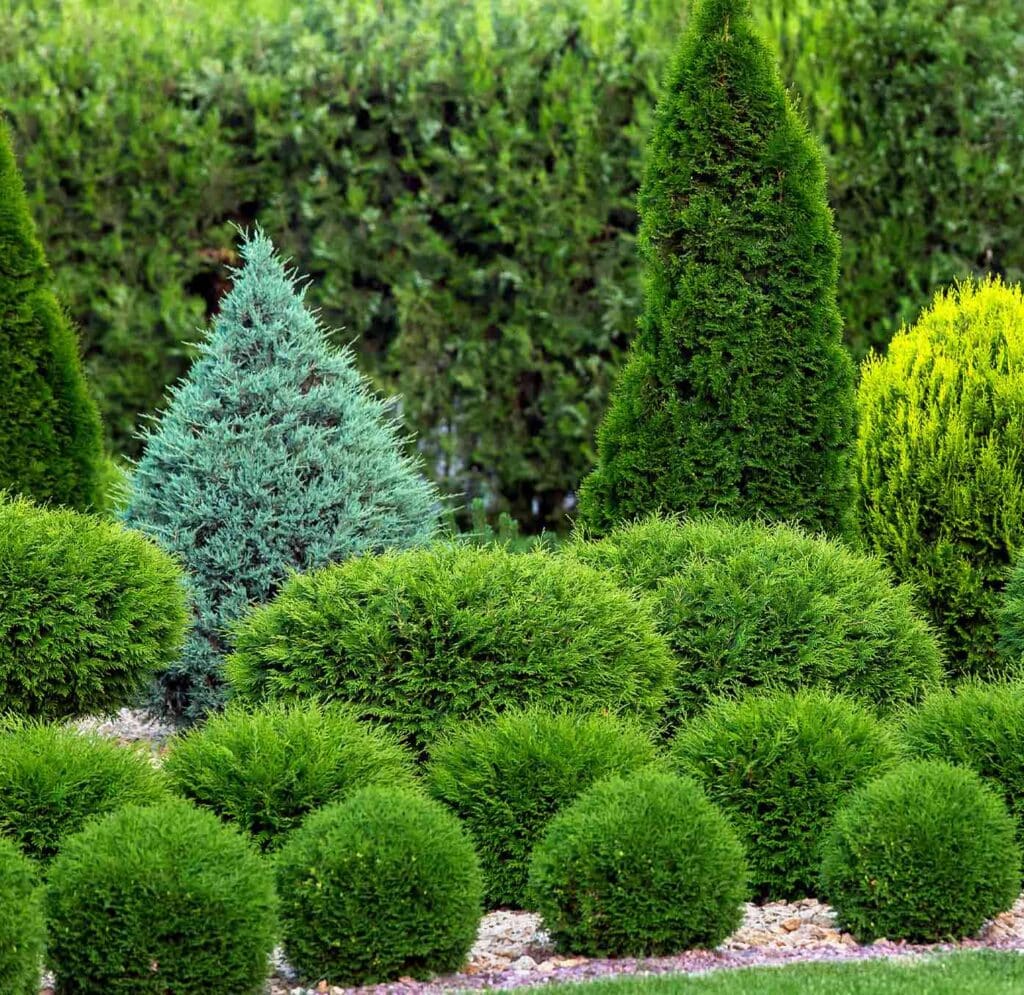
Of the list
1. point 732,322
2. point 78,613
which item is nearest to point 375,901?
point 78,613

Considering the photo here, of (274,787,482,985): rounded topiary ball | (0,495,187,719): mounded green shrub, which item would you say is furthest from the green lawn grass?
(0,495,187,719): mounded green shrub

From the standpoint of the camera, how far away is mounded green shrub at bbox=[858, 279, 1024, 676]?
8.73 m

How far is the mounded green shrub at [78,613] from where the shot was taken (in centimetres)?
658

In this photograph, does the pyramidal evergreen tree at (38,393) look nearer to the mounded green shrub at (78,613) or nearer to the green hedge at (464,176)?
the mounded green shrub at (78,613)

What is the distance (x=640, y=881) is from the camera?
4863 mm

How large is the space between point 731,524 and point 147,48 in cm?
676

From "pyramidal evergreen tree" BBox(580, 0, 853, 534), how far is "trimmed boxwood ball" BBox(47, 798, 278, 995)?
416 cm

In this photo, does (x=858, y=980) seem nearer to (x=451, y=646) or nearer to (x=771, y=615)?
(x=451, y=646)

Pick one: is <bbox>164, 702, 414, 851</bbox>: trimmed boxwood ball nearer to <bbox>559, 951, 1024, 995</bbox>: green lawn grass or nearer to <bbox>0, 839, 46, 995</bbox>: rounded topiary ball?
<bbox>0, 839, 46, 995</bbox>: rounded topiary ball

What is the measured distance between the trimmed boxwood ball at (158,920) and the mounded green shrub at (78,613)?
6.81ft

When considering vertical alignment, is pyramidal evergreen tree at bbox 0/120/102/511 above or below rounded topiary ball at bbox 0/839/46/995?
above

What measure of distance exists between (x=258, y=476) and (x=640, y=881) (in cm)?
370

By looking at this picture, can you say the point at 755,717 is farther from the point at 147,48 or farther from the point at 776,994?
the point at 147,48

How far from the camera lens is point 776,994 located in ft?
14.1
